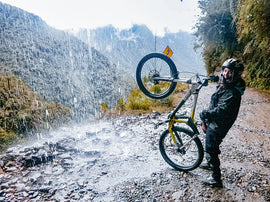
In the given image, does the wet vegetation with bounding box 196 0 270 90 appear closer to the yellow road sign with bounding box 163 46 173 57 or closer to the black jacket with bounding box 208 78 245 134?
the yellow road sign with bounding box 163 46 173 57

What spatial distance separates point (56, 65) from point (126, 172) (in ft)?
196

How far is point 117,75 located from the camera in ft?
211

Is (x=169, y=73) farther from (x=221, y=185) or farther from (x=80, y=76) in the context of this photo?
(x=80, y=76)

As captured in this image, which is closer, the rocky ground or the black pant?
the black pant

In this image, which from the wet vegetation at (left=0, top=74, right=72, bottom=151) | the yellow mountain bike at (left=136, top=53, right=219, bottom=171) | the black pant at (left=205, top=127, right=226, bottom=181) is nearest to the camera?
A: the black pant at (left=205, top=127, right=226, bottom=181)

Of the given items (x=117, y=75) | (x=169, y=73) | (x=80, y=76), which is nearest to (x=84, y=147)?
(x=169, y=73)

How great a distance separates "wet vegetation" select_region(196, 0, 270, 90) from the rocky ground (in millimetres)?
5119

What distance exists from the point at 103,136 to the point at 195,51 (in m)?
18.6

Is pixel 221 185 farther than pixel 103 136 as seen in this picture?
No

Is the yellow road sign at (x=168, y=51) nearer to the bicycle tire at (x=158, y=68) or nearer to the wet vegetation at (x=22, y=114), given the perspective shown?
the bicycle tire at (x=158, y=68)

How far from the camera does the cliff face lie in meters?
40.2

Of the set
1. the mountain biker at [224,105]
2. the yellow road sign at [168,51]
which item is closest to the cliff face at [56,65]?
the yellow road sign at [168,51]

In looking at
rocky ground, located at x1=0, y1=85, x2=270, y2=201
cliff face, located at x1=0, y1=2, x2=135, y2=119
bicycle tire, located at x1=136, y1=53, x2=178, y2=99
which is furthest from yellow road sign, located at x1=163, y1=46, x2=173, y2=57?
cliff face, located at x1=0, y1=2, x2=135, y2=119

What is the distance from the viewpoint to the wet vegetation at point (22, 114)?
56.2ft
